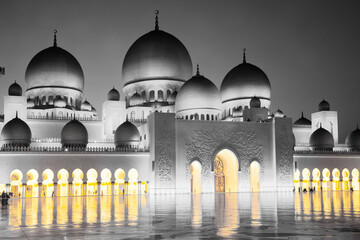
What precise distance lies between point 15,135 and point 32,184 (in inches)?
110

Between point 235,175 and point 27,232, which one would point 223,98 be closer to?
point 235,175

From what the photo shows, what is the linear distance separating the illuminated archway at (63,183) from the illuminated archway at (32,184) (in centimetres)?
106

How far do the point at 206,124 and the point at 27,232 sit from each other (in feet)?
68.0

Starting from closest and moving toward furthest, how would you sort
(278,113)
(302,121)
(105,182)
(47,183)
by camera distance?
(47,183), (105,182), (278,113), (302,121)

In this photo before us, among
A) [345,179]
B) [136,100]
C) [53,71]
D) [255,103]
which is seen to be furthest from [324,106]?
[53,71]

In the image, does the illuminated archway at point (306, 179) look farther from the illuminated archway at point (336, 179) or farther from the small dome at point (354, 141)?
the small dome at point (354, 141)

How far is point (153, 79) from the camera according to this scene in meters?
32.1

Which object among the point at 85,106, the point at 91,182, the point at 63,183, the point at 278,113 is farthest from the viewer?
the point at 278,113

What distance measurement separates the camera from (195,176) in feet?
88.3

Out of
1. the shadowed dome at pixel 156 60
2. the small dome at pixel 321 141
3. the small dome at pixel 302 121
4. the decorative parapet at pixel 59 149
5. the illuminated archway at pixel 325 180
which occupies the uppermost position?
the shadowed dome at pixel 156 60

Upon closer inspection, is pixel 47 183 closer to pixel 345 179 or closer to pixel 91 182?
pixel 91 182

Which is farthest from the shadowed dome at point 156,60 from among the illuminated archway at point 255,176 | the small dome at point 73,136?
the illuminated archway at point 255,176

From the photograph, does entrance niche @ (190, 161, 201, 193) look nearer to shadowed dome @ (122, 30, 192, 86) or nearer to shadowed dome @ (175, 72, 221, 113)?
shadowed dome @ (175, 72, 221, 113)

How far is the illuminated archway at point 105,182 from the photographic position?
2527cm
